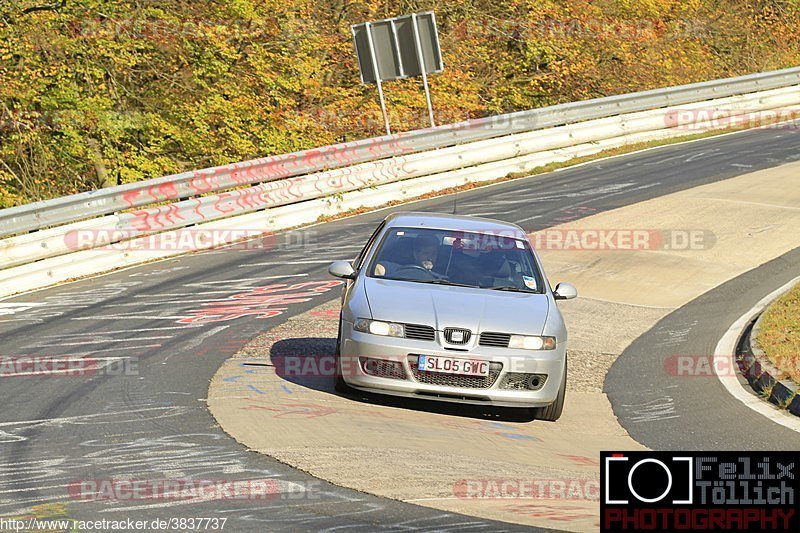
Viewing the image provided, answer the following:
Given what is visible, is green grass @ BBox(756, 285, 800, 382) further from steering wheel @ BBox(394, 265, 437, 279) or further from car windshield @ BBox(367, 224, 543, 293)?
steering wheel @ BBox(394, 265, 437, 279)

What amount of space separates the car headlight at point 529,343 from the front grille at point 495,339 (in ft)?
0.13

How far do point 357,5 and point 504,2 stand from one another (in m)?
4.98

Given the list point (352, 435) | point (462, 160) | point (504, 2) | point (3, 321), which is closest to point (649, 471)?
point (352, 435)

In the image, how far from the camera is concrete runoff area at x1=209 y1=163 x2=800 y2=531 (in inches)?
276

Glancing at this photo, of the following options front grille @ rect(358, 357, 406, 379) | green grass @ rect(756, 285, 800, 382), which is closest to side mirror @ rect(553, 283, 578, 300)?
front grille @ rect(358, 357, 406, 379)

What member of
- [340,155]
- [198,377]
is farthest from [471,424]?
[340,155]

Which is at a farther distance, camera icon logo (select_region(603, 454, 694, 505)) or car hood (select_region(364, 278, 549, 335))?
car hood (select_region(364, 278, 549, 335))

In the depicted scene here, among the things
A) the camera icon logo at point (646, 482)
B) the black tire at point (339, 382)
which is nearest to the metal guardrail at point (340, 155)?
the black tire at point (339, 382)

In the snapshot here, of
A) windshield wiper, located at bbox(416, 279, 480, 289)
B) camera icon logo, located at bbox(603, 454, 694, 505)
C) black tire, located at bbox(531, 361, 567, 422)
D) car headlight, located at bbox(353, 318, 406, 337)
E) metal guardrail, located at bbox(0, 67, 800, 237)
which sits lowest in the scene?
black tire, located at bbox(531, 361, 567, 422)

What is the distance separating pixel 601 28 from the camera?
111 feet

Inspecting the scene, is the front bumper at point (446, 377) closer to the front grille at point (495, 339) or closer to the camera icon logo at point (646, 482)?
the front grille at point (495, 339)

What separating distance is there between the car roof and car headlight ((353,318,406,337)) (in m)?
1.80

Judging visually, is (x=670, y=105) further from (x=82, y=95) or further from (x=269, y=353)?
(x=269, y=353)

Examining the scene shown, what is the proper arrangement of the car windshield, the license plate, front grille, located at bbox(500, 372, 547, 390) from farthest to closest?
1. the car windshield
2. front grille, located at bbox(500, 372, 547, 390)
3. the license plate
